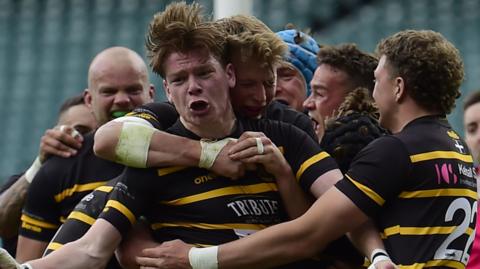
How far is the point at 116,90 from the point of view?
15.5 feet

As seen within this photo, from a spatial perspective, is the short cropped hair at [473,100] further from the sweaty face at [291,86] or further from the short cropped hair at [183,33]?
the short cropped hair at [183,33]

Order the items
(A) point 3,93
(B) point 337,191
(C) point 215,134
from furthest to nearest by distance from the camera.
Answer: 1. (A) point 3,93
2. (C) point 215,134
3. (B) point 337,191

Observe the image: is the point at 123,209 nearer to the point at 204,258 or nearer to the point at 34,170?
the point at 204,258

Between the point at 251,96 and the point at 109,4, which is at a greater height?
the point at 251,96

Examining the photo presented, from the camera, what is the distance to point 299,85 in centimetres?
454

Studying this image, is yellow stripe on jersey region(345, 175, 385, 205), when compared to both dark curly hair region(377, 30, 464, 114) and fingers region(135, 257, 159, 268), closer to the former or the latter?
dark curly hair region(377, 30, 464, 114)

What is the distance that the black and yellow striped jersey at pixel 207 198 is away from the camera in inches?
137

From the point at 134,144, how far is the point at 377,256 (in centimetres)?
87

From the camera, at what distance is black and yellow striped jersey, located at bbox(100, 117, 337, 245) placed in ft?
11.4

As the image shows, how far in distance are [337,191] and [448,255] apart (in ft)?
1.31

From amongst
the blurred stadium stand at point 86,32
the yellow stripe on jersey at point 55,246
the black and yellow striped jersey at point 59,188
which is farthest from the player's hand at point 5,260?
the blurred stadium stand at point 86,32

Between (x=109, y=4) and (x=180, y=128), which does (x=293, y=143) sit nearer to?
(x=180, y=128)

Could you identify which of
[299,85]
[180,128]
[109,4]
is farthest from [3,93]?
[180,128]

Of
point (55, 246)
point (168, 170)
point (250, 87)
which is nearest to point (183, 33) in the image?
point (250, 87)
